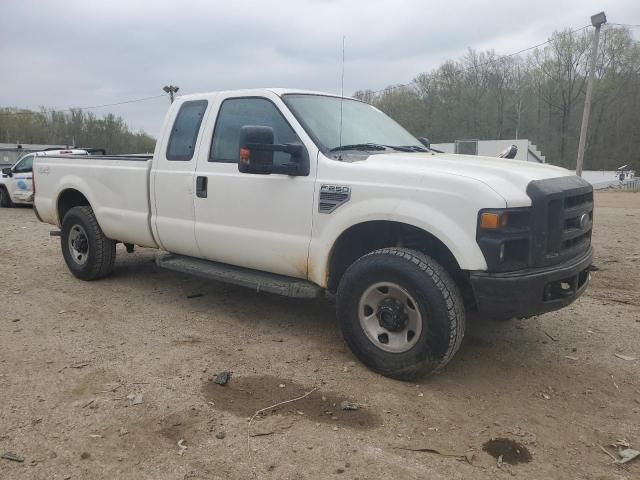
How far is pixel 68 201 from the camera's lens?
658 cm

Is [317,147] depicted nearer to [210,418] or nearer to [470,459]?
[210,418]

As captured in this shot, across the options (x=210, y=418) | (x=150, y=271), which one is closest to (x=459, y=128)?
(x=150, y=271)

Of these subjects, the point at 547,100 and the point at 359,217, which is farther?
the point at 547,100

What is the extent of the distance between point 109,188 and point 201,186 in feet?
4.99

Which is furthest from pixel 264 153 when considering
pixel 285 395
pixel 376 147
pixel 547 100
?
pixel 547 100

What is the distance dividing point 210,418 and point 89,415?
720 mm

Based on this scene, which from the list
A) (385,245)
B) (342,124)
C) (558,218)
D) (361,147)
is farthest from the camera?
(342,124)

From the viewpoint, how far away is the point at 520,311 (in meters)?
3.31

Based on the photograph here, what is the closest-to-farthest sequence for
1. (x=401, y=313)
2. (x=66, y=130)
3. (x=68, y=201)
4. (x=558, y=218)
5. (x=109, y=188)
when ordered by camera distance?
(x=558, y=218) < (x=401, y=313) < (x=109, y=188) < (x=68, y=201) < (x=66, y=130)

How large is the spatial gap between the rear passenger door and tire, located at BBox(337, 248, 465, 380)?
1.82 meters

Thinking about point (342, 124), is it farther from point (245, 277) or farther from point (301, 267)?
point (245, 277)

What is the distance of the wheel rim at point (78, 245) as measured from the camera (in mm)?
6273

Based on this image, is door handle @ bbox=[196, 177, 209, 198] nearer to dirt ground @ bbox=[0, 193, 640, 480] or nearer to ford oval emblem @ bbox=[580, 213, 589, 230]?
dirt ground @ bbox=[0, 193, 640, 480]

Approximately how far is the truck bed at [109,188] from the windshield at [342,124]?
1.79 m
